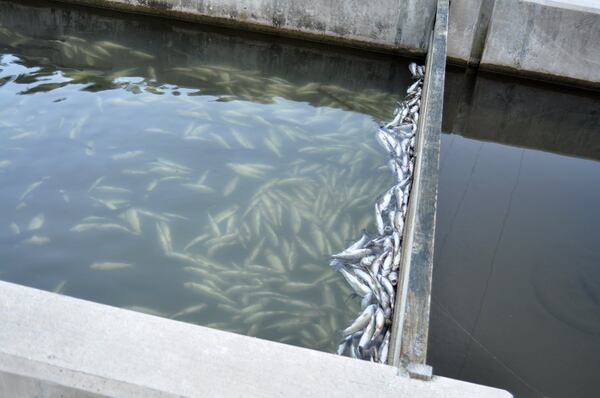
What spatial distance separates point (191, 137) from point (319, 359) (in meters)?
5.16

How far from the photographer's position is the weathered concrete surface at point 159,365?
2.38 metres

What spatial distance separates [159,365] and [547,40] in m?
8.43

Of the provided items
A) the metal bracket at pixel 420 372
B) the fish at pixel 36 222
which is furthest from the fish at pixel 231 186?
the metal bracket at pixel 420 372

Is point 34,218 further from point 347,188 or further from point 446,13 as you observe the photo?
point 446,13

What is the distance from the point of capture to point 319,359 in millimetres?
2541

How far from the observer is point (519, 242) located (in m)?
6.07

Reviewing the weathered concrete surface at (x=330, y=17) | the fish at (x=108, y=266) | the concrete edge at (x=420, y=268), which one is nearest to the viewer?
the concrete edge at (x=420, y=268)

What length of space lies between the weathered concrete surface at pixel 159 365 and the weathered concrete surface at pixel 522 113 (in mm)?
6437

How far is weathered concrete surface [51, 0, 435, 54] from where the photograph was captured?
9594mm

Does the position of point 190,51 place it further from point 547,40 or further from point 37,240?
point 547,40

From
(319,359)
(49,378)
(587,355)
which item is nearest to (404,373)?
(319,359)

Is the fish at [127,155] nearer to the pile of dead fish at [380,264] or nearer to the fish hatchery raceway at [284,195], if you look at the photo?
the fish hatchery raceway at [284,195]

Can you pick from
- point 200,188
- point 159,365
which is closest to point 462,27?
point 200,188

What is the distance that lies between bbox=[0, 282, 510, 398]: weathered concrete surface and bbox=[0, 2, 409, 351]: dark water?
2.18 metres
